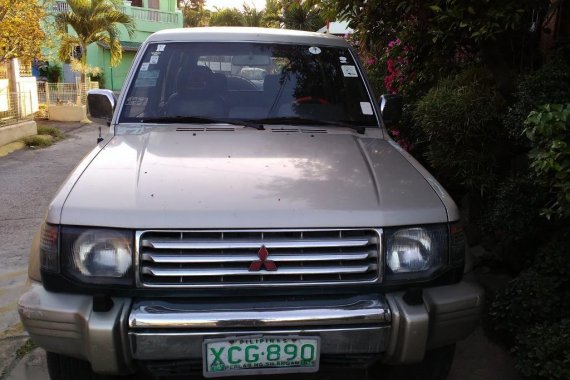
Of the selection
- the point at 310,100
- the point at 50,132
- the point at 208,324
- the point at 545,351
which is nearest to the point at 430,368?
the point at 545,351

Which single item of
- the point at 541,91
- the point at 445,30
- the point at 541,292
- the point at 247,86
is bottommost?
the point at 541,292

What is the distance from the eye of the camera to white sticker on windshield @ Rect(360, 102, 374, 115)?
3.65 meters

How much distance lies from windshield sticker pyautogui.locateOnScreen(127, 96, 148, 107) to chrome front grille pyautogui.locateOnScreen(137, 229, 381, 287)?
155 centimetres

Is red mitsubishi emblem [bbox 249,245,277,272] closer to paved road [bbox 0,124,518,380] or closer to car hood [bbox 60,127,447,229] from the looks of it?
car hood [bbox 60,127,447,229]

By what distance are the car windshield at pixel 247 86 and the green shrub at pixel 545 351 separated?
159 cm

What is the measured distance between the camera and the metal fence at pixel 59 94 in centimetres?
1619

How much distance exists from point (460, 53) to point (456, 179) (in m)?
1.18

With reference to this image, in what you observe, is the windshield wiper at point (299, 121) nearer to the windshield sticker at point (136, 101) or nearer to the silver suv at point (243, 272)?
the windshield sticker at point (136, 101)

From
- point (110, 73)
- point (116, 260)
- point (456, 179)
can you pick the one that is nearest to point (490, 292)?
point (456, 179)

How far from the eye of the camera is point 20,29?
10.2 metres

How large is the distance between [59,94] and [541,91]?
51.5 feet

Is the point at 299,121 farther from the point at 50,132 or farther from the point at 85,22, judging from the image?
the point at 85,22

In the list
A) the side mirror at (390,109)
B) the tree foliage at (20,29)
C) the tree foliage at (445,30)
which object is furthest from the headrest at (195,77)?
the tree foliage at (20,29)

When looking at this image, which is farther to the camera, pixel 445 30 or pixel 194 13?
pixel 194 13
